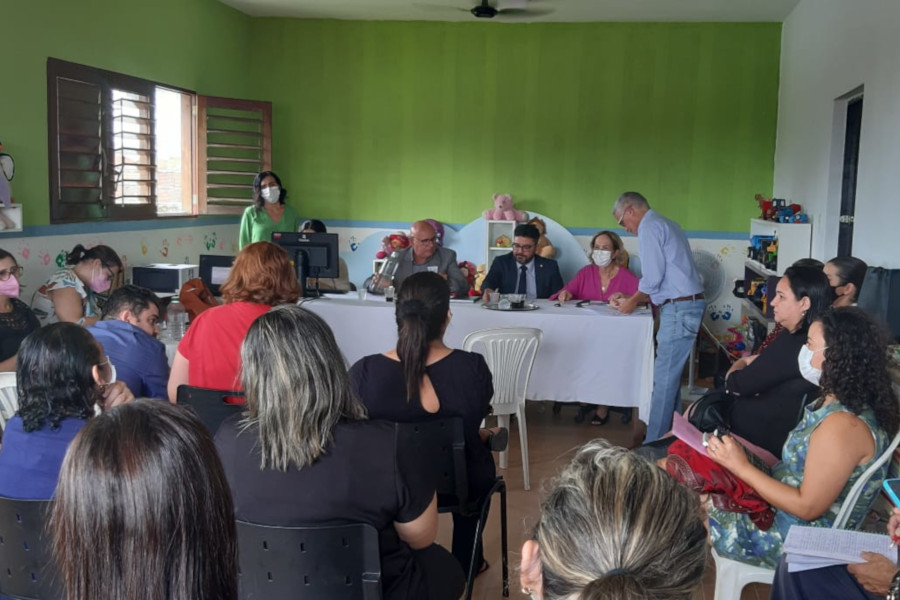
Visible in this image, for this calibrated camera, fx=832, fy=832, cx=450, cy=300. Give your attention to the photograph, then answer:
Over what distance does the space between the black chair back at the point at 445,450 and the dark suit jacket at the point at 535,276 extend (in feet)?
11.0

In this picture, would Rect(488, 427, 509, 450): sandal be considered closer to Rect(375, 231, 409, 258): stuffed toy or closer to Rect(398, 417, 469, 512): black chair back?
Rect(398, 417, 469, 512): black chair back

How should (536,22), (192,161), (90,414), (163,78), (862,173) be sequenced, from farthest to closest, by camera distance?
(536,22) < (192,161) < (163,78) < (862,173) < (90,414)

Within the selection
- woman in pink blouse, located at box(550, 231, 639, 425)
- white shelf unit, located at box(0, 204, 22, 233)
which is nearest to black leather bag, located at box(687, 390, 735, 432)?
woman in pink blouse, located at box(550, 231, 639, 425)

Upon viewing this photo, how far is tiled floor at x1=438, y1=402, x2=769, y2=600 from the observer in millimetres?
3215

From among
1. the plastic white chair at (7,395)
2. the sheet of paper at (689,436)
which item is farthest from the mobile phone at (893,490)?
the plastic white chair at (7,395)

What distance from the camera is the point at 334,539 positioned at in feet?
5.74

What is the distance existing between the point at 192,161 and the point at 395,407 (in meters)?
5.02

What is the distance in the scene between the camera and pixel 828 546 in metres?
2.08

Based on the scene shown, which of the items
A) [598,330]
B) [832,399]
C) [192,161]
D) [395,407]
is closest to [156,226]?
[192,161]

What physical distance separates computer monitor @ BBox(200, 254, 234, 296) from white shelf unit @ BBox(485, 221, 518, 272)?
3.08 m

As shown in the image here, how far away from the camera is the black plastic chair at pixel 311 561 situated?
5.74 feet

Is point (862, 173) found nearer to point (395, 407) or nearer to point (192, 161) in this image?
point (395, 407)

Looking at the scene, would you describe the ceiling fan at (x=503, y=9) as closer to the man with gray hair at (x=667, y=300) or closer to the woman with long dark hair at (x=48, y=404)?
the man with gray hair at (x=667, y=300)

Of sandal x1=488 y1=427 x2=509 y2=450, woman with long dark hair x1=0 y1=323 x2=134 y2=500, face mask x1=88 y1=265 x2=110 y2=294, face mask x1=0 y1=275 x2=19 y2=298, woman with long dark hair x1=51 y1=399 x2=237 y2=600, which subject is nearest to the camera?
woman with long dark hair x1=51 y1=399 x2=237 y2=600
